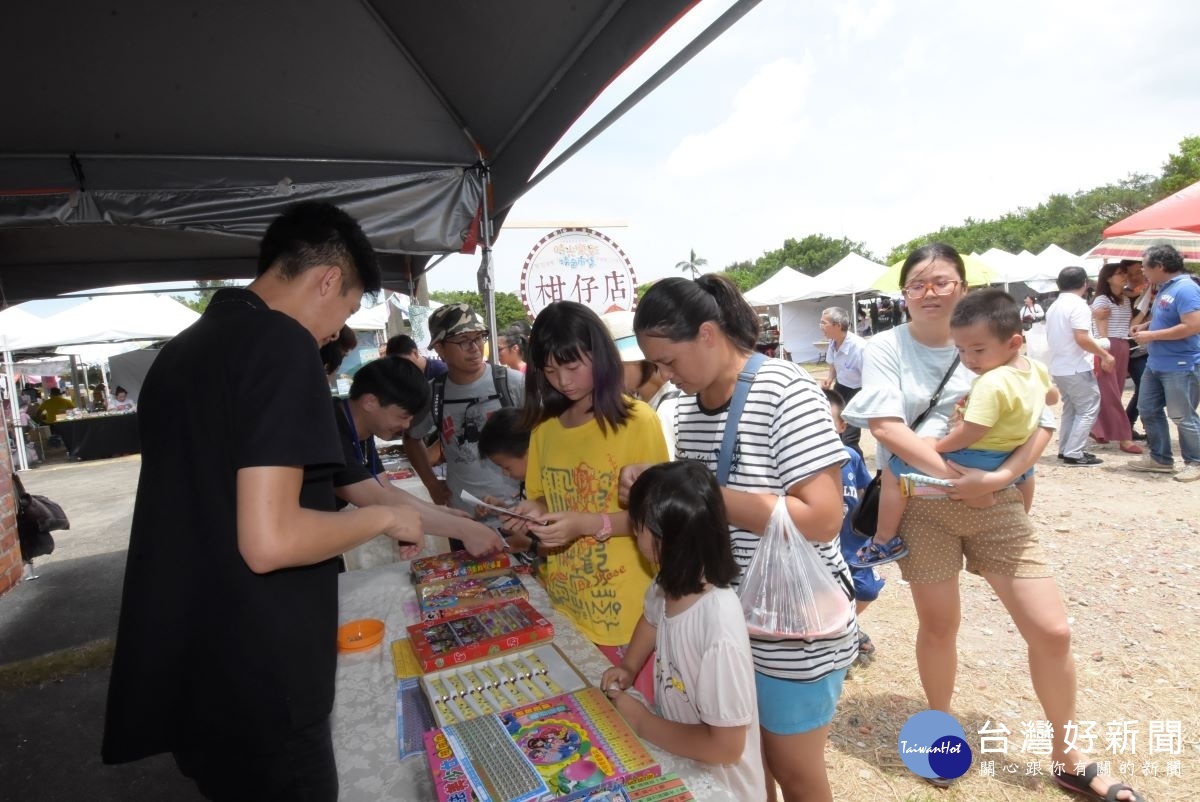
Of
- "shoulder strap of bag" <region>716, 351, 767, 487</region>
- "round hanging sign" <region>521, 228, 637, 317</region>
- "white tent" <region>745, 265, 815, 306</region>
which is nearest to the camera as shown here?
"shoulder strap of bag" <region>716, 351, 767, 487</region>

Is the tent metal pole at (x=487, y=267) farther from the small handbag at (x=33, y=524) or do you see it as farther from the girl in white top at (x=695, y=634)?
the small handbag at (x=33, y=524)

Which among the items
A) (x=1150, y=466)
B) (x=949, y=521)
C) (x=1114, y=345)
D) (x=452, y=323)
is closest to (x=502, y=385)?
(x=452, y=323)

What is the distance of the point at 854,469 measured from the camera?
9.11 feet

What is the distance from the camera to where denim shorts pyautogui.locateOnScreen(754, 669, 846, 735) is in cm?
149

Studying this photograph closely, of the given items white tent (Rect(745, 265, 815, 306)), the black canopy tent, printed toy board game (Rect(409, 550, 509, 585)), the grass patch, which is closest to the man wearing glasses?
the black canopy tent

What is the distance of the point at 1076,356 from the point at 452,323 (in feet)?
18.4

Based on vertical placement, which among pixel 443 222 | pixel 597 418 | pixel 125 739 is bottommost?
pixel 125 739

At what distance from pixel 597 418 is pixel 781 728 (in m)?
0.93

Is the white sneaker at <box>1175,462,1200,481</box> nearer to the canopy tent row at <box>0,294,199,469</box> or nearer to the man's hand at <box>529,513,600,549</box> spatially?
the man's hand at <box>529,513,600,549</box>

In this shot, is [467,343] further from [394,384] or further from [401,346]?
[401,346]

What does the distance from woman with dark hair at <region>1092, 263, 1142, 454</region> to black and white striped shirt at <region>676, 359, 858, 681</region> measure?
20.8 feet

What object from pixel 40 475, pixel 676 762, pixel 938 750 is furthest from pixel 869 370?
pixel 40 475

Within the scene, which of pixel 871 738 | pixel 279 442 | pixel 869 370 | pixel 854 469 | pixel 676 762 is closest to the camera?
pixel 279 442

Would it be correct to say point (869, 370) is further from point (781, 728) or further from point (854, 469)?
point (781, 728)
